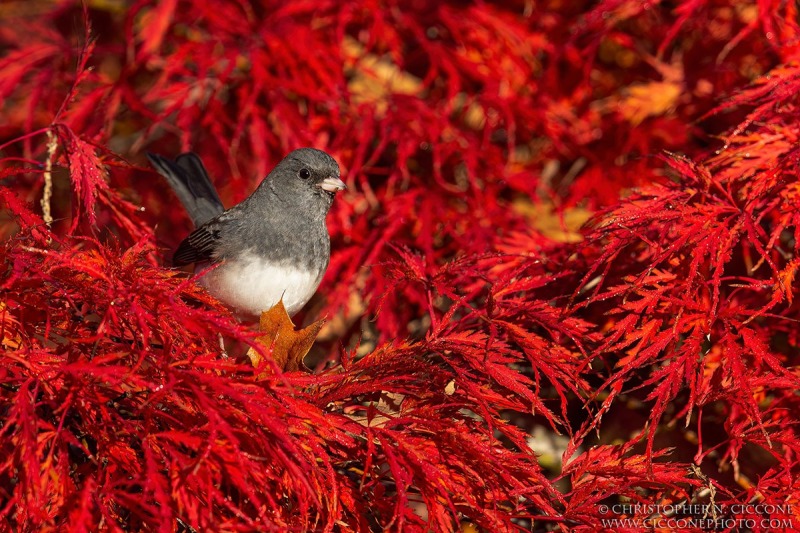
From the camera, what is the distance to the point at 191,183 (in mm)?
2752

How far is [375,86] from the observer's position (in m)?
3.20

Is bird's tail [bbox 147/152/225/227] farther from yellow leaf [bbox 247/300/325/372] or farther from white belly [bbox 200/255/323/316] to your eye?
yellow leaf [bbox 247/300/325/372]

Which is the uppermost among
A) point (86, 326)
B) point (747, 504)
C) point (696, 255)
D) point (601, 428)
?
point (696, 255)

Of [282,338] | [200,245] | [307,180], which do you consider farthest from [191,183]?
[282,338]

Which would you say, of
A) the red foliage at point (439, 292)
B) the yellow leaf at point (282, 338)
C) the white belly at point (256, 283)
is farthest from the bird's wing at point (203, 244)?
the yellow leaf at point (282, 338)

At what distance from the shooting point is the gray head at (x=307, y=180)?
233 cm

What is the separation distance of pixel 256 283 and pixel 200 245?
0.34 m

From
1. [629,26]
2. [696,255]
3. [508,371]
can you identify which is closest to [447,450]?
[508,371]

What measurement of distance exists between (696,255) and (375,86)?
6.32 feet

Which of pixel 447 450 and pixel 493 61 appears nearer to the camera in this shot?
pixel 447 450

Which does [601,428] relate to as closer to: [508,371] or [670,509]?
[670,509]

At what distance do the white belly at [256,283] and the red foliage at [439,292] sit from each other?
259 millimetres

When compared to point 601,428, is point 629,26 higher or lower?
higher

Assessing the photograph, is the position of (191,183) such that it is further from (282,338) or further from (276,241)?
(282,338)
